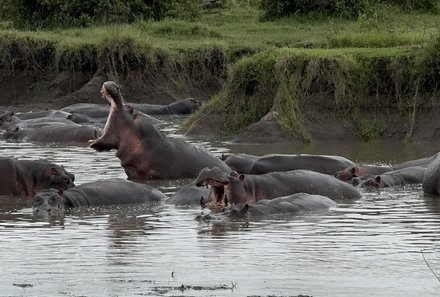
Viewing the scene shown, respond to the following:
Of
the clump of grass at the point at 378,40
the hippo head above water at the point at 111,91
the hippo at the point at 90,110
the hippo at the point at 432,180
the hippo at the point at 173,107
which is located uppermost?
the hippo head above water at the point at 111,91

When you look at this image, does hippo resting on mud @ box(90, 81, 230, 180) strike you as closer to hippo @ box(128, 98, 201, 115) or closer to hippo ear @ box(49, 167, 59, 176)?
hippo ear @ box(49, 167, 59, 176)

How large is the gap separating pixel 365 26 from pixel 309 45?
1673 mm

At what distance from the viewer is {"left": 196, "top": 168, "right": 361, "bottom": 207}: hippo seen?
33.4ft

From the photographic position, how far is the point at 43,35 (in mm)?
26562

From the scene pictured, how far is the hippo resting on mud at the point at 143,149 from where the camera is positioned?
1329 cm

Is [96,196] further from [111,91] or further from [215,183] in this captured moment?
[111,91]

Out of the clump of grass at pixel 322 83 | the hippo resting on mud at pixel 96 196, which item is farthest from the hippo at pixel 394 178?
the clump of grass at pixel 322 83

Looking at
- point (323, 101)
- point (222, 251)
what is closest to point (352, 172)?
point (222, 251)

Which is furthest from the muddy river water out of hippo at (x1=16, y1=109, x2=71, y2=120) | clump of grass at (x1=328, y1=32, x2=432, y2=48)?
hippo at (x1=16, y1=109, x2=71, y2=120)

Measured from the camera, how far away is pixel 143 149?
531 inches

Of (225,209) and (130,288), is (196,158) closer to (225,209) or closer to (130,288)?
(225,209)

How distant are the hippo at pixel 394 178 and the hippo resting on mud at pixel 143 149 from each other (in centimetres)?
173

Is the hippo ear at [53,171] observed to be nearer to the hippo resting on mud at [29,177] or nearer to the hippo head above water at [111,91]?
the hippo resting on mud at [29,177]

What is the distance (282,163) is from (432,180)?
5.74ft
